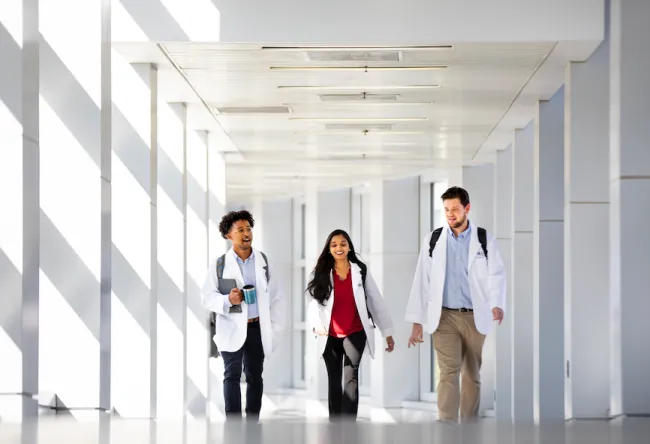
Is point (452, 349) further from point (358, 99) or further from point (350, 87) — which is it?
point (358, 99)

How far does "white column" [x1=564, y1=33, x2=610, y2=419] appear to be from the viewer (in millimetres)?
11672

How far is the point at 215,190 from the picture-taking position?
758 inches

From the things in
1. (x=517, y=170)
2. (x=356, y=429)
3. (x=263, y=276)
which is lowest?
(x=356, y=429)

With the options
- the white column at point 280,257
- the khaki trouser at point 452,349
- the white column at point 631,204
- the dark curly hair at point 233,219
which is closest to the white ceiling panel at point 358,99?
the white column at point 631,204

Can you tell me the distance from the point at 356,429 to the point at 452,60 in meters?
5.13

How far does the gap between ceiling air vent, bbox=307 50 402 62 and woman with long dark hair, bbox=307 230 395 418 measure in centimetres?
172

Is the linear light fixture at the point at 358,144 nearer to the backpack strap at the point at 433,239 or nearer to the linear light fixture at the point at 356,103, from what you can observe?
the linear light fixture at the point at 356,103

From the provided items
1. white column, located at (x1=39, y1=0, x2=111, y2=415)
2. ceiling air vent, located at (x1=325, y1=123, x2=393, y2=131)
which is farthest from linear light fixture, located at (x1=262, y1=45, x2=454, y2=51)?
ceiling air vent, located at (x1=325, y1=123, x2=393, y2=131)

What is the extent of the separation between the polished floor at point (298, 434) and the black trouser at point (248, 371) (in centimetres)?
294

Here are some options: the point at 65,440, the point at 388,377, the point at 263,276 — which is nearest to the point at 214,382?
the point at 388,377

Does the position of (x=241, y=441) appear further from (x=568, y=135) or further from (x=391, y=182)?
(x=391, y=182)

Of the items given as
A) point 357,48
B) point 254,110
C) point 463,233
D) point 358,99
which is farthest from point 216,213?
point 463,233

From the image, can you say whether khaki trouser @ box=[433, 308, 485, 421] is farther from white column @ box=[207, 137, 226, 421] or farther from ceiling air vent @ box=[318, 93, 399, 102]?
white column @ box=[207, 137, 226, 421]

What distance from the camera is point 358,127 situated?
54.1 feet
